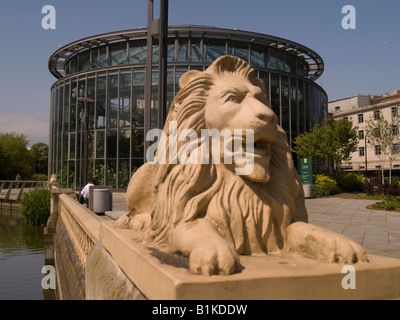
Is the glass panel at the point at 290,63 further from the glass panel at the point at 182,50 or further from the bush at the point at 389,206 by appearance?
the bush at the point at 389,206

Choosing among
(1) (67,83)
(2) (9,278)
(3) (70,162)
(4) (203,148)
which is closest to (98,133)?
(3) (70,162)

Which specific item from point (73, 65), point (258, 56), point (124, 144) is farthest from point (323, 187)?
point (73, 65)

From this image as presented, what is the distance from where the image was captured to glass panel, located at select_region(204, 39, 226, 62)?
73.7 feet

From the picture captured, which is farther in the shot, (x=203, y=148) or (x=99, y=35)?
(x=99, y=35)

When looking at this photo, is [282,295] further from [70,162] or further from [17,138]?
[17,138]

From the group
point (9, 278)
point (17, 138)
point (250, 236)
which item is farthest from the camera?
point (17, 138)

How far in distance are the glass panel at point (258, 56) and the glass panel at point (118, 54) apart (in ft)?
27.6

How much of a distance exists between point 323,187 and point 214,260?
19.2 m

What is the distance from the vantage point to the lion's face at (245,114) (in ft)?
7.12

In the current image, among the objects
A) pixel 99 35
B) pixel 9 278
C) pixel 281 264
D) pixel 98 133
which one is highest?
pixel 99 35

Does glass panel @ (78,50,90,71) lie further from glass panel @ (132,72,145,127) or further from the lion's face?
the lion's face

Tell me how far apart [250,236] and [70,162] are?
24.2 m

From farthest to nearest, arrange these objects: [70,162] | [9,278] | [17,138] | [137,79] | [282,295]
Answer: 1. [17,138]
2. [70,162]
3. [137,79]
4. [9,278]
5. [282,295]

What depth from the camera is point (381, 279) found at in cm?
174
